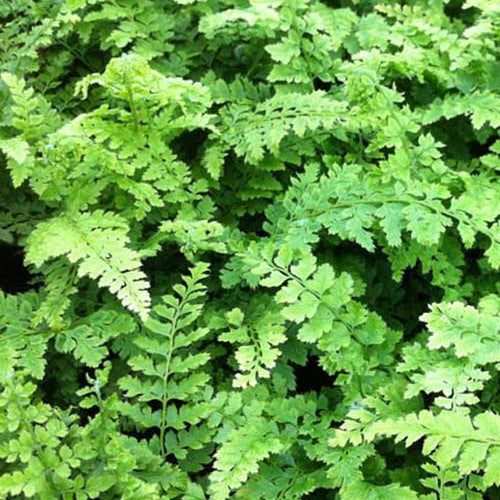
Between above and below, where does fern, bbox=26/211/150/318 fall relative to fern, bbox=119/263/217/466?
above

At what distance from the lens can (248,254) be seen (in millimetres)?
2451

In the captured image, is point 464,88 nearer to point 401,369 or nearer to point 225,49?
point 225,49

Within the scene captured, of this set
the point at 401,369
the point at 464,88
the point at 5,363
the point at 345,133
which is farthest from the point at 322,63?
the point at 5,363

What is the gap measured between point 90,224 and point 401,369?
111cm

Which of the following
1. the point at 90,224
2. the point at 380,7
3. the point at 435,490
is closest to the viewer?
the point at 435,490

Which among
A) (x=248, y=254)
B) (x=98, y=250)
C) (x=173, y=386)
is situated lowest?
(x=173, y=386)

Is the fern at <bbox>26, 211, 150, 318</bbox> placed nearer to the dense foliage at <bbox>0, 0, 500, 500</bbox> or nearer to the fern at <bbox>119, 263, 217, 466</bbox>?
the dense foliage at <bbox>0, 0, 500, 500</bbox>

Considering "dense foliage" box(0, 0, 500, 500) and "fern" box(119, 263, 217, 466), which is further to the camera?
"fern" box(119, 263, 217, 466)

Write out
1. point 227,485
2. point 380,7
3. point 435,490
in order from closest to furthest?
point 227,485 → point 435,490 → point 380,7

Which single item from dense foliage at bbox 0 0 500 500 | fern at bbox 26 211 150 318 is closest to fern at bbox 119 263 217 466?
dense foliage at bbox 0 0 500 500

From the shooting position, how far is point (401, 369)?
2.26 meters

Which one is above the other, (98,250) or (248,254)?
(98,250)

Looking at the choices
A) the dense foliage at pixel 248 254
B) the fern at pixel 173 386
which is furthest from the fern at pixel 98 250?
the fern at pixel 173 386

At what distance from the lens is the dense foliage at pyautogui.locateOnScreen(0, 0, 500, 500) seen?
83.4 inches
